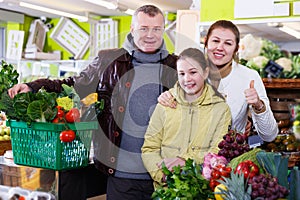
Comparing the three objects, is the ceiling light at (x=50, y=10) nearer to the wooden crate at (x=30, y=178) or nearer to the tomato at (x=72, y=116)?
the wooden crate at (x=30, y=178)

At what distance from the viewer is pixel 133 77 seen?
7.88 ft

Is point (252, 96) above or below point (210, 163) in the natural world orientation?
above

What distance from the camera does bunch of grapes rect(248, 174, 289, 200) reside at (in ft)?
5.25

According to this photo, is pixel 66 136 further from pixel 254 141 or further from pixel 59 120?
pixel 254 141

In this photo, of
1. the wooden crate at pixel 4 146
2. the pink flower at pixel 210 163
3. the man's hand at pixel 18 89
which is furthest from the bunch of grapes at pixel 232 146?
the wooden crate at pixel 4 146

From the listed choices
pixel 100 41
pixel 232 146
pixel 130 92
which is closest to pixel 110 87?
pixel 130 92

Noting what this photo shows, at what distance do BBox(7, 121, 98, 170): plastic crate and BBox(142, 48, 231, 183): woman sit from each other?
48 centimetres

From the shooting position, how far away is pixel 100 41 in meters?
3.46

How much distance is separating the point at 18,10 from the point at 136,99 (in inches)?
351

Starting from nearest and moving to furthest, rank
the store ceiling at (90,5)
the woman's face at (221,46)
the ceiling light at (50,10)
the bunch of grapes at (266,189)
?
the bunch of grapes at (266,189) < the woman's face at (221,46) < the store ceiling at (90,5) < the ceiling light at (50,10)

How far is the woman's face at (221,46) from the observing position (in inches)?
93.6

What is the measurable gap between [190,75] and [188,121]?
0.21 meters

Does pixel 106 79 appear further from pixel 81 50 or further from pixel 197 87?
pixel 81 50

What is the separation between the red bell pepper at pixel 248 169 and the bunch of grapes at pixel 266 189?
5 centimetres
